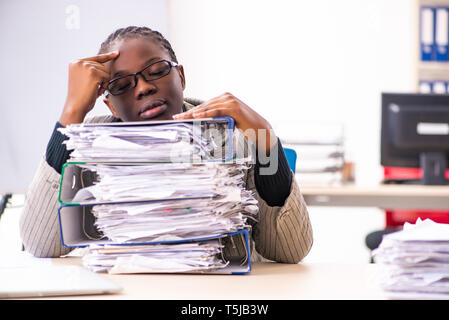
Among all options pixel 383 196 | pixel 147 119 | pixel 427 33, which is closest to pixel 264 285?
pixel 147 119

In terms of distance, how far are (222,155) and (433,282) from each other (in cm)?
42

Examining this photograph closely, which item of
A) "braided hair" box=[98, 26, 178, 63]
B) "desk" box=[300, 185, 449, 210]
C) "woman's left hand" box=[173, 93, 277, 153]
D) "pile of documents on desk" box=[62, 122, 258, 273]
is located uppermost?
"braided hair" box=[98, 26, 178, 63]

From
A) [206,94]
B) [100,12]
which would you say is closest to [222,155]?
[100,12]

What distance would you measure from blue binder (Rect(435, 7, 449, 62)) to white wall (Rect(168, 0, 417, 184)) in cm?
27

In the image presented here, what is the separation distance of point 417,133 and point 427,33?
130cm

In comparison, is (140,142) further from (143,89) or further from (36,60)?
(36,60)

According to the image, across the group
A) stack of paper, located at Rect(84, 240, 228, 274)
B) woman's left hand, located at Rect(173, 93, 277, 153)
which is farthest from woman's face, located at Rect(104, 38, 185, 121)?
stack of paper, located at Rect(84, 240, 228, 274)

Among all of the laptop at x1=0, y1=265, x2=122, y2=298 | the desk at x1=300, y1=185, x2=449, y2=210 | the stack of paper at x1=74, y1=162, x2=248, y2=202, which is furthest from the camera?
the desk at x1=300, y1=185, x2=449, y2=210

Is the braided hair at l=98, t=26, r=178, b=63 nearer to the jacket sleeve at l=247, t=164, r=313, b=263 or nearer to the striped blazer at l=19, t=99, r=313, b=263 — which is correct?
the striped blazer at l=19, t=99, r=313, b=263

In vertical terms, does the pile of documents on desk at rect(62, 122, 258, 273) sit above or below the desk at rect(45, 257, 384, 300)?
above

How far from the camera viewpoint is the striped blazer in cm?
100

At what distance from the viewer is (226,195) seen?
85cm
